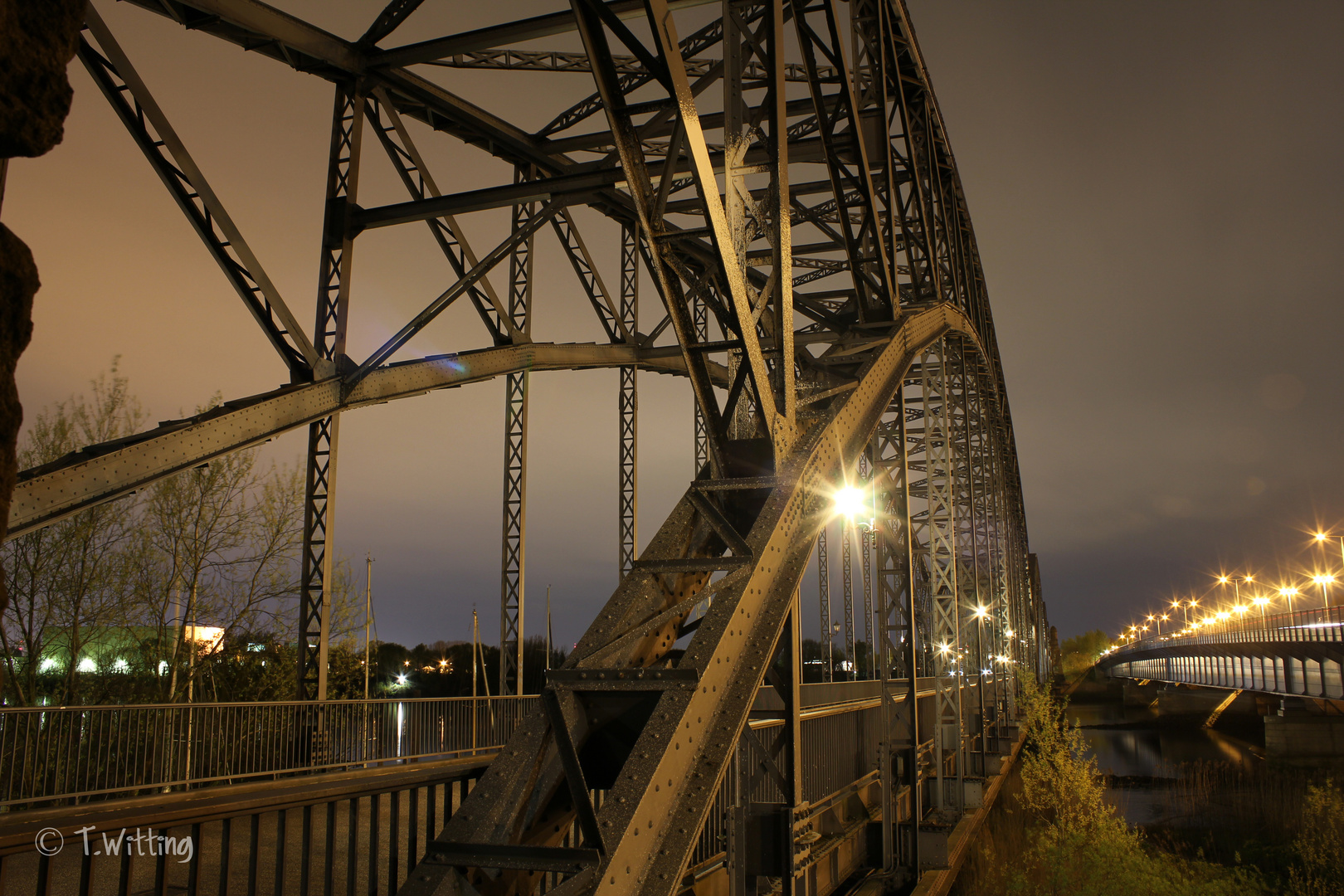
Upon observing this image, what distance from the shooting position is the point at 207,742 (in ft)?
46.7

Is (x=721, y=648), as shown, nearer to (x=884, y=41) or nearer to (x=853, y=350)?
(x=853, y=350)

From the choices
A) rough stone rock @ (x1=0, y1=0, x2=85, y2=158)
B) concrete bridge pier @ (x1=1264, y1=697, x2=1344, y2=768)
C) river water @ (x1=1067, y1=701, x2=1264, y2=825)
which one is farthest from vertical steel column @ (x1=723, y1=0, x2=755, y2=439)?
concrete bridge pier @ (x1=1264, y1=697, x2=1344, y2=768)

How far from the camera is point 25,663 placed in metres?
21.0

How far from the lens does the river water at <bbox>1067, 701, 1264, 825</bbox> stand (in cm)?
3105

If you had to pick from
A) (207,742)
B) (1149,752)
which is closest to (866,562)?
(207,742)

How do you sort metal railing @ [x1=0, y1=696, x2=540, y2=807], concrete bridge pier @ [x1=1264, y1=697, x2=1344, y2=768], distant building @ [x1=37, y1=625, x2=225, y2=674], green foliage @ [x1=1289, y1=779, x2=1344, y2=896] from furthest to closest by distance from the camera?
1. concrete bridge pier @ [x1=1264, y1=697, x2=1344, y2=768]
2. distant building @ [x1=37, y1=625, x2=225, y2=674]
3. green foliage @ [x1=1289, y1=779, x2=1344, y2=896]
4. metal railing @ [x1=0, y1=696, x2=540, y2=807]

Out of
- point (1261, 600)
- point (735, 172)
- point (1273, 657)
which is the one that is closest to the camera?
point (735, 172)

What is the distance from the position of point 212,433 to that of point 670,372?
612 inches

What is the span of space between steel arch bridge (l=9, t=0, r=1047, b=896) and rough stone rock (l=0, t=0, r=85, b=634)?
2.40 m

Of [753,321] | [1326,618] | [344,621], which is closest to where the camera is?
[753,321]

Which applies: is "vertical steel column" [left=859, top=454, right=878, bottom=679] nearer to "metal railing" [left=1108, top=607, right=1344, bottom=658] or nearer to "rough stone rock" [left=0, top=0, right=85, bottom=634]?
"rough stone rock" [left=0, top=0, right=85, bottom=634]

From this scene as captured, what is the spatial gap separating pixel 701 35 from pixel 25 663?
2000 cm

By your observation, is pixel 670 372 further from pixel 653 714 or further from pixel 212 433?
pixel 653 714

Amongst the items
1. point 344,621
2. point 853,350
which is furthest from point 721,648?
point 344,621
